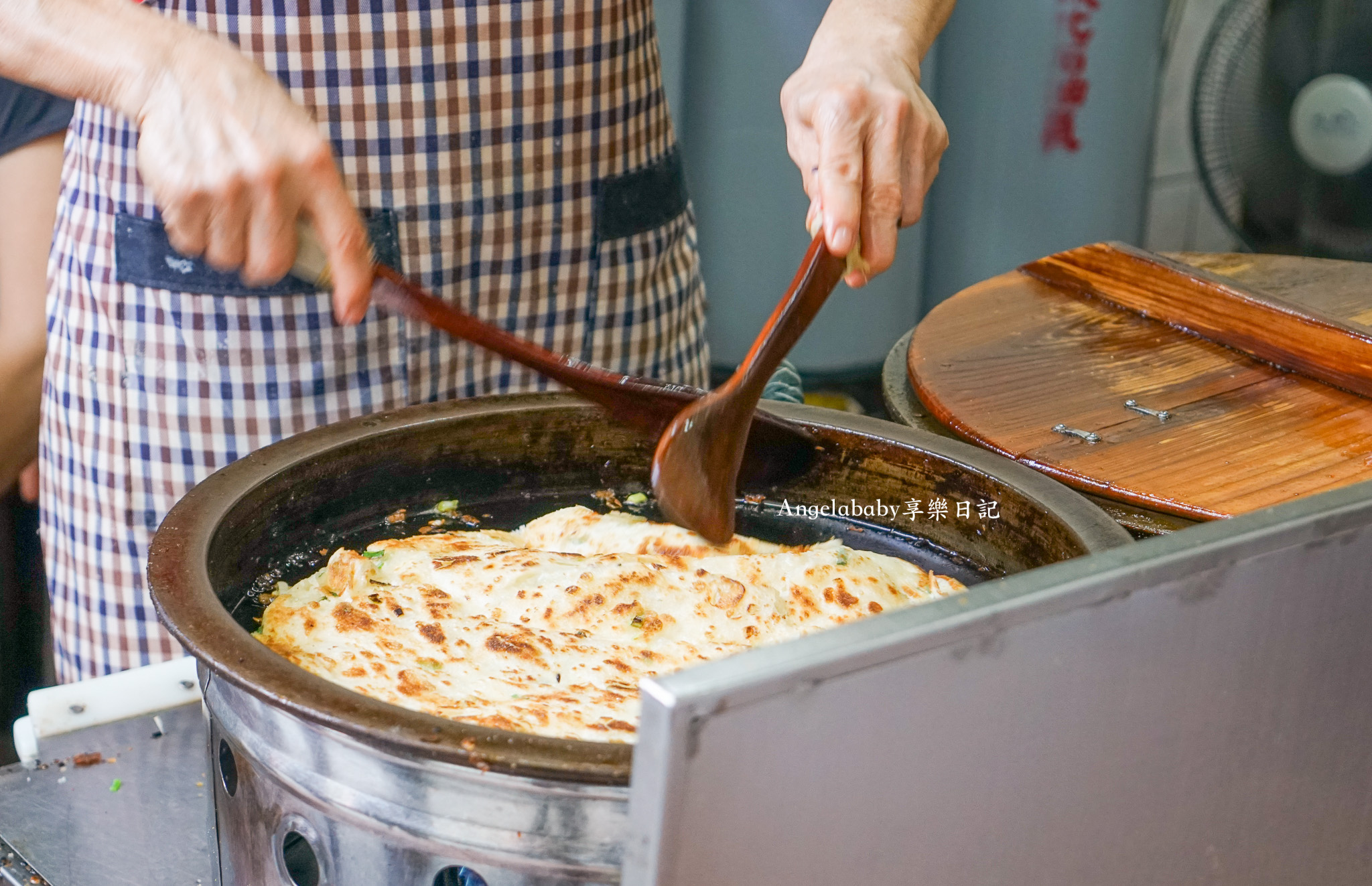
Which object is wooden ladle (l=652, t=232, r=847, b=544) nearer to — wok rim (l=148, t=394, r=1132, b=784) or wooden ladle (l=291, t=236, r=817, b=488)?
wooden ladle (l=291, t=236, r=817, b=488)

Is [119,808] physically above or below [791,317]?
below

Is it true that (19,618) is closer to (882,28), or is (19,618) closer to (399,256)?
(399,256)

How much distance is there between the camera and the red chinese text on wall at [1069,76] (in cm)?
404

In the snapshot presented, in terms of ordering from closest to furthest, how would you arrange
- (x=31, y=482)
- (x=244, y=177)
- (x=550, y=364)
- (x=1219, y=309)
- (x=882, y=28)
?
1. (x=244, y=177)
2. (x=550, y=364)
3. (x=882, y=28)
4. (x=1219, y=309)
5. (x=31, y=482)

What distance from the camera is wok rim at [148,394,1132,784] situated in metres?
0.85

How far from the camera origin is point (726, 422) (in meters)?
1.31

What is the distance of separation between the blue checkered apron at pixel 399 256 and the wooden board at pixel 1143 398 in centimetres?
55

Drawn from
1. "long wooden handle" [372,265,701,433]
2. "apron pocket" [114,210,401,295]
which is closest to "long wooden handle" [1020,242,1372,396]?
"long wooden handle" [372,265,701,433]

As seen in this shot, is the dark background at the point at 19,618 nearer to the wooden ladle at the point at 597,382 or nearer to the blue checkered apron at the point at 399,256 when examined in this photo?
the blue checkered apron at the point at 399,256

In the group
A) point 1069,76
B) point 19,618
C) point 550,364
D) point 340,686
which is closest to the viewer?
point 340,686

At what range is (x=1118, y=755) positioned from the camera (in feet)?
2.52

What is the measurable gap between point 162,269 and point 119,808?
75cm

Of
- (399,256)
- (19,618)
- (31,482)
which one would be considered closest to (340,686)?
(399,256)

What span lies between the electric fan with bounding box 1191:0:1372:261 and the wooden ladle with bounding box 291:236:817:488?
A: 3.33 metres
